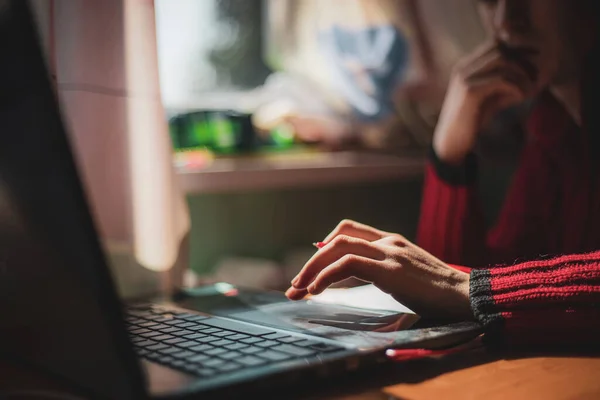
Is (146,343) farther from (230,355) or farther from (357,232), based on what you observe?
(357,232)

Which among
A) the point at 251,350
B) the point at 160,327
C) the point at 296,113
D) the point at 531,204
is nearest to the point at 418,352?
the point at 251,350

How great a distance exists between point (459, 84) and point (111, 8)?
695 mm

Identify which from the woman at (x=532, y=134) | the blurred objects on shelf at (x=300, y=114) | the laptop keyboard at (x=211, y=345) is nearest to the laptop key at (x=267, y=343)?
the laptop keyboard at (x=211, y=345)

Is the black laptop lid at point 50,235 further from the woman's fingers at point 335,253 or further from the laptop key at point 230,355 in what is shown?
the woman's fingers at point 335,253

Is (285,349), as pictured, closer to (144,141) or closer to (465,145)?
(144,141)

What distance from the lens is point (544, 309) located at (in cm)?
69

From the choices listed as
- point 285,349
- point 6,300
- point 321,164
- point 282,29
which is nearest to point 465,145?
point 321,164

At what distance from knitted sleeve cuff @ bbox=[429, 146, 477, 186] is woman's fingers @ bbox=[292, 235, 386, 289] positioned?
1.97ft

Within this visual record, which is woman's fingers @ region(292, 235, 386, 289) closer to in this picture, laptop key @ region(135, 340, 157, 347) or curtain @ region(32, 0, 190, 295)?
laptop key @ region(135, 340, 157, 347)

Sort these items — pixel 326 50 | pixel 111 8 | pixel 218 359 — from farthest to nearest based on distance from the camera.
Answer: pixel 326 50 → pixel 111 8 → pixel 218 359

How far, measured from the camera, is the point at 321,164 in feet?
5.22

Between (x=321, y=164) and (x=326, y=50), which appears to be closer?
(x=321, y=164)

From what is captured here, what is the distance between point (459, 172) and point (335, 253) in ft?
2.08

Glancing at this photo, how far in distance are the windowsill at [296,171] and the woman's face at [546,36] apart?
0.50 m
